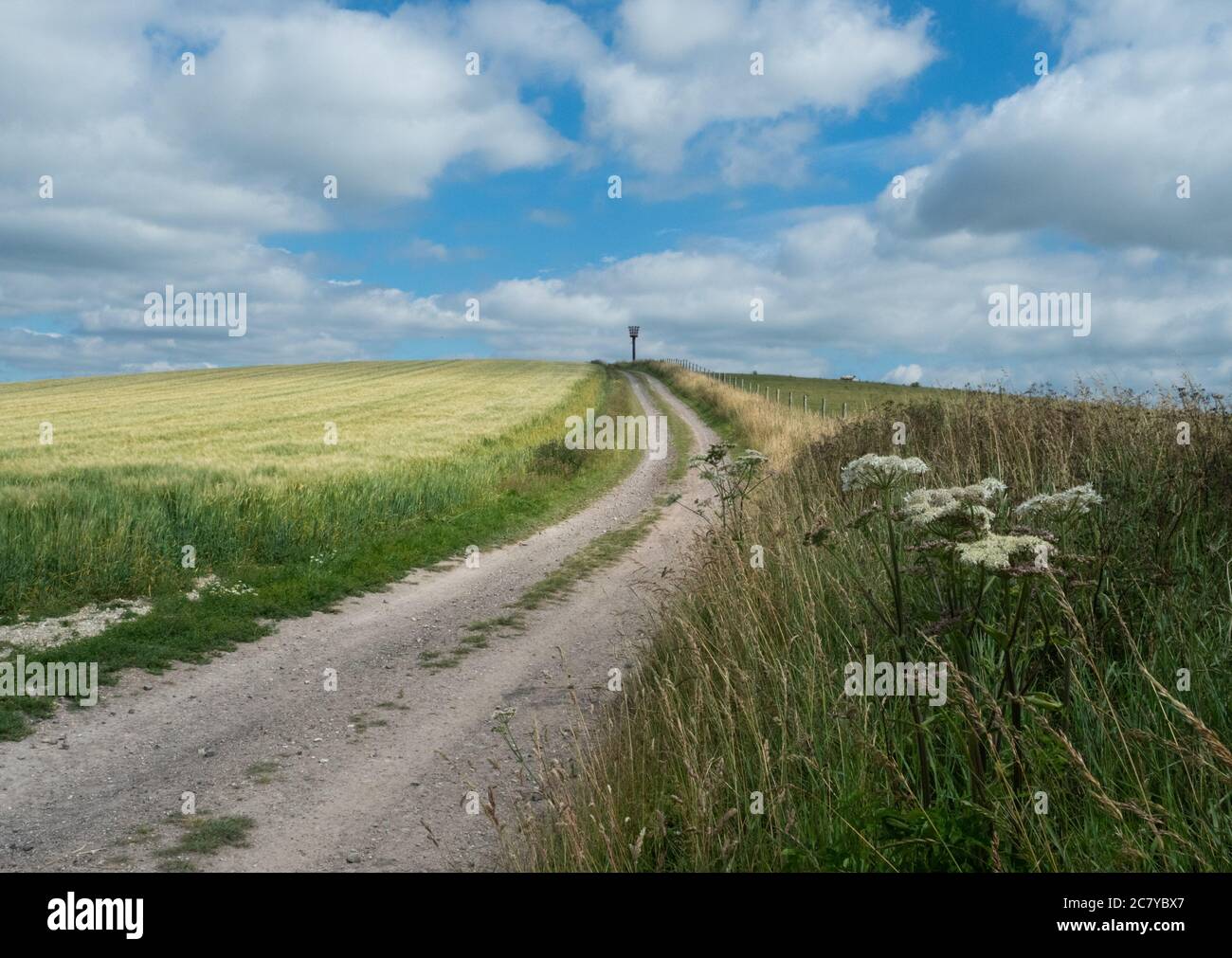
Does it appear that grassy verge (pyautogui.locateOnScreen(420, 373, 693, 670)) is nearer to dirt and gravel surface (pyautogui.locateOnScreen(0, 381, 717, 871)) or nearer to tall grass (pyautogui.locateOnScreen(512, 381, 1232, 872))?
dirt and gravel surface (pyautogui.locateOnScreen(0, 381, 717, 871))

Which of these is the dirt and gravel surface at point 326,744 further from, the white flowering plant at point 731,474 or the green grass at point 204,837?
the white flowering plant at point 731,474

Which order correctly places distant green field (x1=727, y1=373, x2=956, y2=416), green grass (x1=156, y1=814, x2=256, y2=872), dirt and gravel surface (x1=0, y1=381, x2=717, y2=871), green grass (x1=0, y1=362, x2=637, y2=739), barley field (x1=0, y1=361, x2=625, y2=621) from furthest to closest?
1. distant green field (x1=727, y1=373, x2=956, y2=416)
2. barley field (x1=0, y1=361, x2=625, y2=621)
3. green grass (x1=0, y1=362, x2=637, y2=739)
4. dirt and gravel surface (x1=0, y1=381, x2=717, y2=871)
5. green grass (x1=156, y1=814, x2=256, y2=872)

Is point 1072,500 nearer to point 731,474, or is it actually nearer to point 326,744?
point 326,744

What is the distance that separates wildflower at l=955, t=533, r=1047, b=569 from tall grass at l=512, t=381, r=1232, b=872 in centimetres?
12

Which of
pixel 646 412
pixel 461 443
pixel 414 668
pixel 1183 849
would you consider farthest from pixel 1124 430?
pixel 646 412

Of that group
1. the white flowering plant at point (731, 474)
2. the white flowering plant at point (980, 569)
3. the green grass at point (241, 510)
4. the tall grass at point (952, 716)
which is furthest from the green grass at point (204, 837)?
the white flowering plant at point (731, 474)

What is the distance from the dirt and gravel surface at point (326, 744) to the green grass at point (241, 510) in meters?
0.76

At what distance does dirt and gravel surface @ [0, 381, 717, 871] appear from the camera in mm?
5414

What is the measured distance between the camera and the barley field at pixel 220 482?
11.2m

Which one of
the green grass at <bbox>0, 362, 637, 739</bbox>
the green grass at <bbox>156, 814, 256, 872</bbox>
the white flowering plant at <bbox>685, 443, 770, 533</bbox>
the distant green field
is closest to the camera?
the green grass at <bbox>156, 814, 256, 872</bbox>

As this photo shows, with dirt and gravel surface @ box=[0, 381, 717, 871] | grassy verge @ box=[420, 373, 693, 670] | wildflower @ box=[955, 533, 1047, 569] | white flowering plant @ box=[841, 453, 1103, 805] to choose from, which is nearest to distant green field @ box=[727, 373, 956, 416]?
grassy verge @ box=[420, 373, 693, 670]
